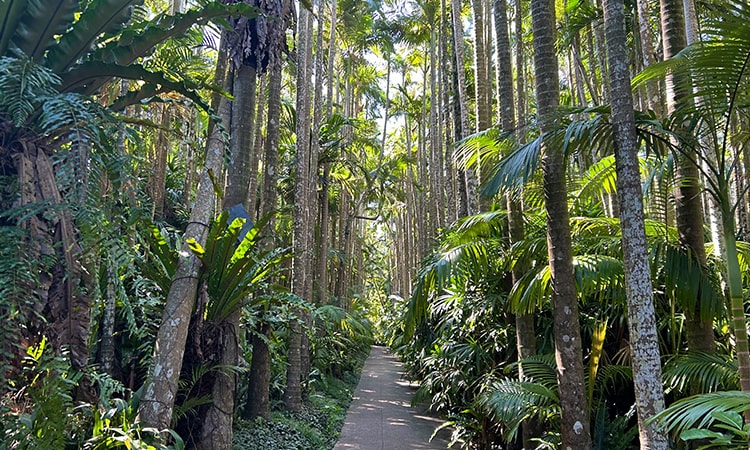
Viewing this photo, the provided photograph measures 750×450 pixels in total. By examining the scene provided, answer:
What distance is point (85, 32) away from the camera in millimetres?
2613

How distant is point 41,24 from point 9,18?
14 centimetres

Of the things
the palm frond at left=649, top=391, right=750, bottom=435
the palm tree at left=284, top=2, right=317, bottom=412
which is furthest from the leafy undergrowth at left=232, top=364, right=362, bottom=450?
the palm frond at left=649, top=391, right=750, bottom=435

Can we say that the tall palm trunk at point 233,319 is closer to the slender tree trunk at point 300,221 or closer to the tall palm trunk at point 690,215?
the slender tree trunk at point 300,221

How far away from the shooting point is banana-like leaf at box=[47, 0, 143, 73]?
8.52 feet

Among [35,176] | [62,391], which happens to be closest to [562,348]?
[62,391]

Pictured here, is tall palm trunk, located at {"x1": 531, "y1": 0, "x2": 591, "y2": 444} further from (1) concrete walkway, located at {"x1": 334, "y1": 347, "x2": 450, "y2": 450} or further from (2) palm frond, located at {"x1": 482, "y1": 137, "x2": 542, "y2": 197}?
(1) concrete walkway, located at {"x1": 334, "y1": 347, "x2": 450, "y2": 450}

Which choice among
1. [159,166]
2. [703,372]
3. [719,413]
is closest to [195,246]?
[719,413]

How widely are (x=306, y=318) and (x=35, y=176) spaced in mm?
6861

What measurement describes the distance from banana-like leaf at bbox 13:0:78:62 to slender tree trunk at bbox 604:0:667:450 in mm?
3341

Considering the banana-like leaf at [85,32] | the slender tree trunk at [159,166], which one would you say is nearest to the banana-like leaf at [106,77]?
the banana-like leaf at [85,32]

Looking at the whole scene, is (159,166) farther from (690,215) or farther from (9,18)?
(690,215)

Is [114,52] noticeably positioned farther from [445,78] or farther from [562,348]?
[445,78]

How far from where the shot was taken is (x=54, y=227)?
2398 mm

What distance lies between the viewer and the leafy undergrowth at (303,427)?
19.5 feet
